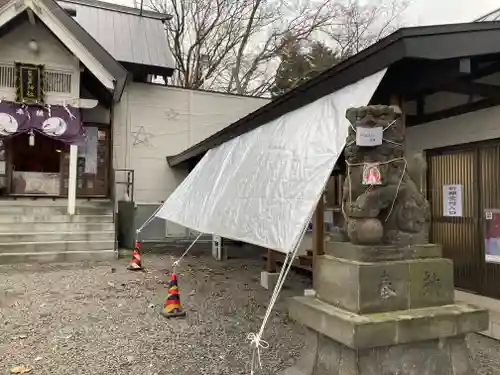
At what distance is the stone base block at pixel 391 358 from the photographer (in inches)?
130

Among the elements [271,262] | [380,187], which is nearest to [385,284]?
[380,187]

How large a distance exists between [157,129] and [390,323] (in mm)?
12427

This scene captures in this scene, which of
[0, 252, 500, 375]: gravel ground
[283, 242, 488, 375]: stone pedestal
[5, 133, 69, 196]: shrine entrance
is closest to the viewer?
[283, 242, 488, 375]: stone pedestal

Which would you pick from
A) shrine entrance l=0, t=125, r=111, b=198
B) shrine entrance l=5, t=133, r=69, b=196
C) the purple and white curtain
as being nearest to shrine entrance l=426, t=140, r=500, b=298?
the purple and white curtain

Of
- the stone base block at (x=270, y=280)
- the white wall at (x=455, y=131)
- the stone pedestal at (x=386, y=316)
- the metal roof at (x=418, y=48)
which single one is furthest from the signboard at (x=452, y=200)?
the stone base block at (x=270, y=280)

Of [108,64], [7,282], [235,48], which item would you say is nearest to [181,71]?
[235,48]

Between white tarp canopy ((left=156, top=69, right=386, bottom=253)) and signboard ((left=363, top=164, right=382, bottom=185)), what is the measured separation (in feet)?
2.47

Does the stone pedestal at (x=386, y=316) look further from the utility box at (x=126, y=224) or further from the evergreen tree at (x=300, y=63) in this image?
the evergreen tree at (x=300, y=63)

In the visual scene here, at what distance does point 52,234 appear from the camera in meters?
10.6

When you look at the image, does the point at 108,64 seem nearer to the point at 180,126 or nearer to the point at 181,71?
the point at 180,126

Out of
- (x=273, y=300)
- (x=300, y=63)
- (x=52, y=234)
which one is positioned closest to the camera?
(x=273, y=300)

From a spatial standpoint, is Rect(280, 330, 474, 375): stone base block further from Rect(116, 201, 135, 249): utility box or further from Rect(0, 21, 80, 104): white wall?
Rect(0, 21, 80, 104): white wall

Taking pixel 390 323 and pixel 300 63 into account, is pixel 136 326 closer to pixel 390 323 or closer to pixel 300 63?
pixel 390 323

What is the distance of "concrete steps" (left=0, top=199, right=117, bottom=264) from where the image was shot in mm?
10133
